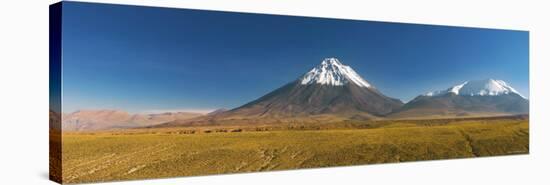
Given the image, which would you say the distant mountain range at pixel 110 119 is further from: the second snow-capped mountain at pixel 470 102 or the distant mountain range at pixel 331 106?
the second snow-capped mountain at pixel 470 102

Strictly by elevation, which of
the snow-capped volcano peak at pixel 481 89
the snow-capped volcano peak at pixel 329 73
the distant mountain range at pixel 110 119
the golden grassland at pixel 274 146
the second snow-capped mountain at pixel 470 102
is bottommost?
the golden grassland at pixel 274 146

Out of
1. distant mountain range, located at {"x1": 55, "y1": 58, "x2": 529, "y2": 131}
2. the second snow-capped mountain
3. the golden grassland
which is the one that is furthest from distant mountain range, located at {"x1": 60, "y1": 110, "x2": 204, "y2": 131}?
the second snow-capped mountain

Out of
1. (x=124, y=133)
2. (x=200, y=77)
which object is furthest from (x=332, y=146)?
(x=124, y=133)

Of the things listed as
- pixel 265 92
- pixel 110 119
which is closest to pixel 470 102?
pixel 265 92

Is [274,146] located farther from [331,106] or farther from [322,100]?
[331,106]

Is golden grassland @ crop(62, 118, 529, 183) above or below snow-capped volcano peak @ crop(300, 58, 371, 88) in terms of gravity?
below

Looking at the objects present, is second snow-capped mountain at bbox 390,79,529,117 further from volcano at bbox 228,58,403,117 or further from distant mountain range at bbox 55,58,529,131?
volcano at bbox 228,58,403,117

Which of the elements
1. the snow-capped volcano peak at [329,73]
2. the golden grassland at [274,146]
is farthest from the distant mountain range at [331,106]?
the golden grassland at [274,146]
